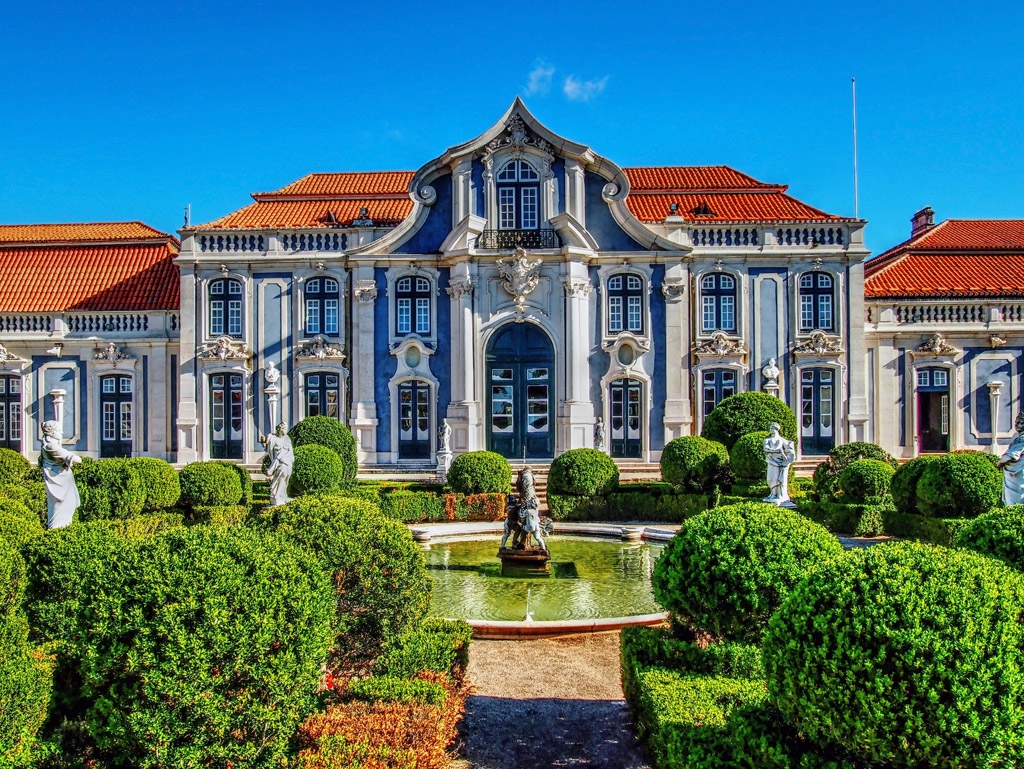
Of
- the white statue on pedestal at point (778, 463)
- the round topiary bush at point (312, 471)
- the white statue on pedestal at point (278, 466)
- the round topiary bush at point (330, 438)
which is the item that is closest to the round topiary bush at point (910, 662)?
the white statue on pedestal at point (778, 463)

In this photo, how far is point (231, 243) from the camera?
2614 cm

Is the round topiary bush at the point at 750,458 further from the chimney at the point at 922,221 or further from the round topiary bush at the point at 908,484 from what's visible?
the chimney at the point at 922,221

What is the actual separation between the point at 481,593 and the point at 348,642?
4.82 m

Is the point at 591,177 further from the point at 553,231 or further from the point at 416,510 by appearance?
the point at 416,510

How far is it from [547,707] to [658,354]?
A: 19479mm

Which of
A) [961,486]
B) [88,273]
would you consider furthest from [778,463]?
[88,273]

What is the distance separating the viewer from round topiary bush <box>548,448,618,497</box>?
18.7 meters

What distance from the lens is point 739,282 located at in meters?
26.0

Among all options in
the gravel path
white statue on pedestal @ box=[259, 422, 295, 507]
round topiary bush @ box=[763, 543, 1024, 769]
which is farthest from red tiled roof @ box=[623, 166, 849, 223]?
round topiary bush @ box=[763, 543, 1024, 769]

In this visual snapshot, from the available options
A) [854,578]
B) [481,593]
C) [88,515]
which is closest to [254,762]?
[854,578]

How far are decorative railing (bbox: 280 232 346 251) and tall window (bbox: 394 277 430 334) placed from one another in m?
2.61

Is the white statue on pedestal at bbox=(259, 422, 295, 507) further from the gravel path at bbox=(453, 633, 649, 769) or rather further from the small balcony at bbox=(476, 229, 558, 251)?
the small balcony at bbox=(476, 229, 558, 251)

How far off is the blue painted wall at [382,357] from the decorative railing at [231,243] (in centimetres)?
419

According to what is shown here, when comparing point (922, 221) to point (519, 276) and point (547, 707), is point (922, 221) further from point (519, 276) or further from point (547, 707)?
point (547, 707)
